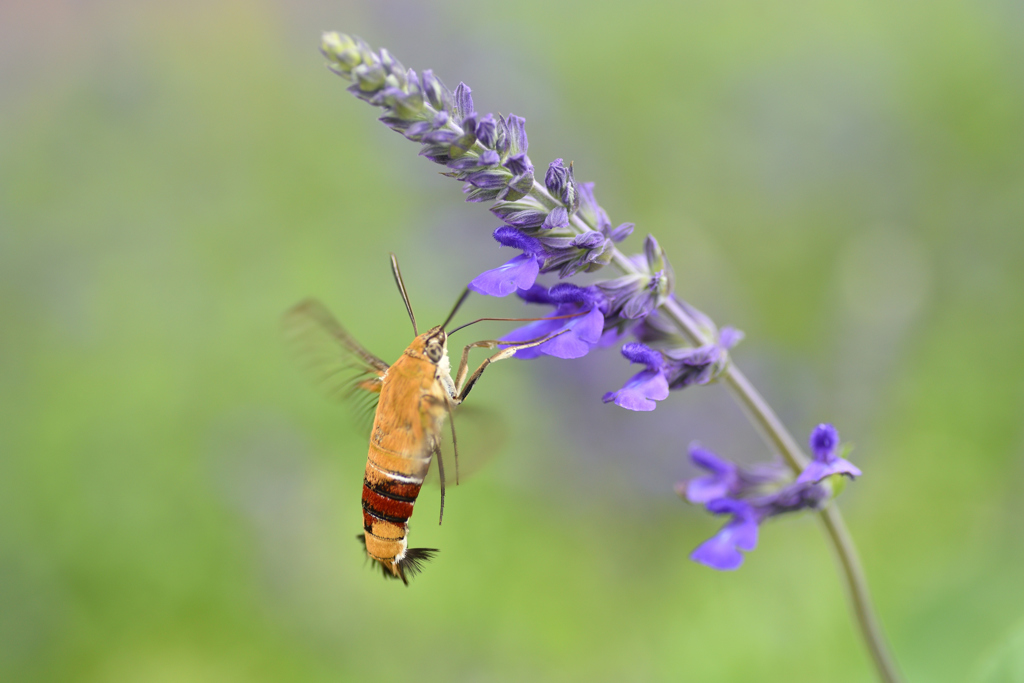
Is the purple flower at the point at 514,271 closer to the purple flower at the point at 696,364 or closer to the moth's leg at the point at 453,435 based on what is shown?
the moth's leg at the point at 453,435

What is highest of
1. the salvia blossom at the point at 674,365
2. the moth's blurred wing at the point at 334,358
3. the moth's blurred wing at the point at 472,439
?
the salvia blossom at the point at 674,365

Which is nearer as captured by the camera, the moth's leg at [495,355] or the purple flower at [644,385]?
the purple flower at [644,385]

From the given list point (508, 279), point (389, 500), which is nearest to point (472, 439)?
point (389, 500)

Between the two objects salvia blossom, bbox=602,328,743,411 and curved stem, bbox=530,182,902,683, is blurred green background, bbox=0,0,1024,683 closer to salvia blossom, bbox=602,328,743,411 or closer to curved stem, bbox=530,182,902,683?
curved stem, bbox=530,182,902,683

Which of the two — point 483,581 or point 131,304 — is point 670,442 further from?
point 131,304

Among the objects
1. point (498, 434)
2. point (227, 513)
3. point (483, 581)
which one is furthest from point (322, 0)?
point (498, 434)

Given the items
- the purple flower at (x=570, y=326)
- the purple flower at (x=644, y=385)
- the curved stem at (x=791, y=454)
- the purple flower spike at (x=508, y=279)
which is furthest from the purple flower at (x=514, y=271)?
the purple flower at (x=644, y=385)

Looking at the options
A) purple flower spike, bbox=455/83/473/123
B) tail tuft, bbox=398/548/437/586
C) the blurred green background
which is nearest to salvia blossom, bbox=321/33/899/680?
purple flower spike, bbox=455/83/473/123
